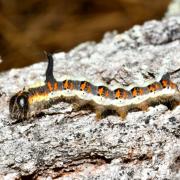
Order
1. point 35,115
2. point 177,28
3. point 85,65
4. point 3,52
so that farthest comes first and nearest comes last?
point 3,52
point 177,28
point 85,65
point 35,115

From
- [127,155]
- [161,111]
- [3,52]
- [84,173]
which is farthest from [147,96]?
[3,52]

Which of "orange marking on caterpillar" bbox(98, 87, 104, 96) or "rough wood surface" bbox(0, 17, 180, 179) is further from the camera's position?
"orange marking on caterpillar" bbox(98, 87, 104, 96)

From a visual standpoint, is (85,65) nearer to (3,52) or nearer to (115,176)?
(115,176)

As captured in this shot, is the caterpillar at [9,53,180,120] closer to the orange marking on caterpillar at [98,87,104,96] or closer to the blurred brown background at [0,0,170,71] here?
the orange marking on caterpillar at [98,87,104,96]

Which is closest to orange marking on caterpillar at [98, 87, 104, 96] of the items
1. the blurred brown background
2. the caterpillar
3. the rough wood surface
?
the caterpillar

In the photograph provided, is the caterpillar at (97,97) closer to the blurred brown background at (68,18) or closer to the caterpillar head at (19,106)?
the caterpillar head at (19,106)

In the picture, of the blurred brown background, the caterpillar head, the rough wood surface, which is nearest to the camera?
the rough wood surface

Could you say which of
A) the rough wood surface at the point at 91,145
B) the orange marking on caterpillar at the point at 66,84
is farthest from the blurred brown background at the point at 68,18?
the rough wood surface at the point at 91,145

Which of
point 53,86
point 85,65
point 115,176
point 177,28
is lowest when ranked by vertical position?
point 115,176
